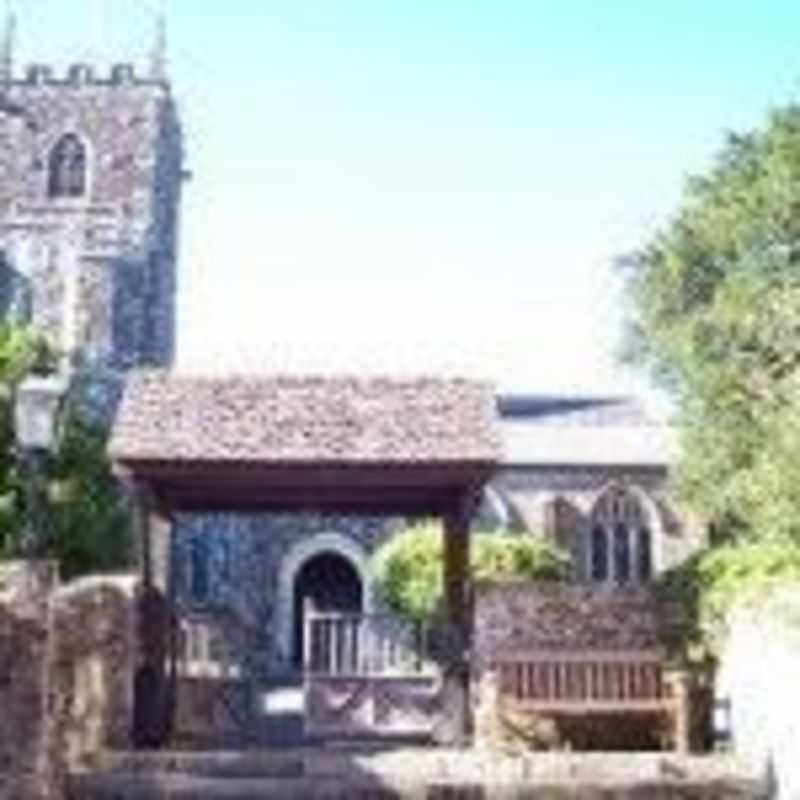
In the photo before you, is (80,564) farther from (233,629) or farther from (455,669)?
(455,669)

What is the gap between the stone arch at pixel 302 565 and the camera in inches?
1677

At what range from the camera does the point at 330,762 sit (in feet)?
51.0

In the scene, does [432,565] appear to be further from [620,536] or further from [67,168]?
[67,168]

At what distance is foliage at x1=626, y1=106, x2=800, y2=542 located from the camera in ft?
88.3

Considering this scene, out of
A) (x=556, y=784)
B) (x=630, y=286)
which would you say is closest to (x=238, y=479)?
(x=556, y=784)

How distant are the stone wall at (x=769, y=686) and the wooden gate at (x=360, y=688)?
4977mm

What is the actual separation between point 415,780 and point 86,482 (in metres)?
13.9

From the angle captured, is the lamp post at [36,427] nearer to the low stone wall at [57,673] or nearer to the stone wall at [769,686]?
the low stone wall at [57,673]

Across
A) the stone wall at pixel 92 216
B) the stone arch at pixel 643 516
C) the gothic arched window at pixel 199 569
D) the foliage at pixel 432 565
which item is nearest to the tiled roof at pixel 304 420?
the foliage at pixel 432 565

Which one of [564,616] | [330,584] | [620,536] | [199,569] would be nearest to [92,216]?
[199,569]

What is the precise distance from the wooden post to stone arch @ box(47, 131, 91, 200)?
35.9m

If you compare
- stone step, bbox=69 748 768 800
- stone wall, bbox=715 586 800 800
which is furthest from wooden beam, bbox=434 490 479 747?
stone wall, bbox=715 586 800 800

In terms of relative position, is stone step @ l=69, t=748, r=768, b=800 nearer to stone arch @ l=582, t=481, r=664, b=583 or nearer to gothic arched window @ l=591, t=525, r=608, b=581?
stone arch @ l=582, t=481, r=664, b=583

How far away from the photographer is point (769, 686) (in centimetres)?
1565
